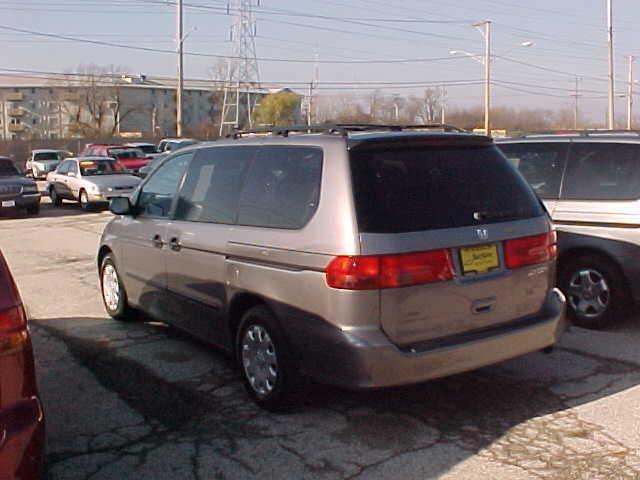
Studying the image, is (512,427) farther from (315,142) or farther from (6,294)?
(6,294)

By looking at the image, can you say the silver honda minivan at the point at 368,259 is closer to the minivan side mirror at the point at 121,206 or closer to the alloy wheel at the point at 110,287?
the minivan side mirror at the point at 121,206

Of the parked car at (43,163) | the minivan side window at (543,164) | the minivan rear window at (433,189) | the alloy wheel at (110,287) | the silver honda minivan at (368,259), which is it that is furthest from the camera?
the parked car at (43,163)

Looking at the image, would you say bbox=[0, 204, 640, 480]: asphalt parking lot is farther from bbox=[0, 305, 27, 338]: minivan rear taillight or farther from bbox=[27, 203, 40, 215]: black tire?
bbox=[27, 203, 40, 215]: black tire

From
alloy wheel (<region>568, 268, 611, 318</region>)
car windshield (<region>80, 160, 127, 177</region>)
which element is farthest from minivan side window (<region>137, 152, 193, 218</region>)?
car windshield (<region>80, 160, 127, 177</region>)

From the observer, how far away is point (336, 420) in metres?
4.66

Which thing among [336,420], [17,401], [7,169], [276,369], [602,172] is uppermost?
[7,169]

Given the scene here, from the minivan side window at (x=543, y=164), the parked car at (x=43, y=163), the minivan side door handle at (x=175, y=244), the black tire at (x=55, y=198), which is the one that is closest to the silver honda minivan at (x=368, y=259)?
the minivan side door handle at (x=175, y=244)

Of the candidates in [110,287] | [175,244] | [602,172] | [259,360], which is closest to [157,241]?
[175,244]

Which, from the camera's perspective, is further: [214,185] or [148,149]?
[148,149]

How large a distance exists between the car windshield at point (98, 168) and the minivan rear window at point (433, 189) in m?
18.3

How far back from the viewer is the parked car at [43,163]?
38781mm

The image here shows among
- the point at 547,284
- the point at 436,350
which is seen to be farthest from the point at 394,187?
the point at 547,284

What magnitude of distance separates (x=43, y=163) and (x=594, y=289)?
37324mm

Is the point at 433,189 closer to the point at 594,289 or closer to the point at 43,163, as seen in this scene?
the point at 594,289
